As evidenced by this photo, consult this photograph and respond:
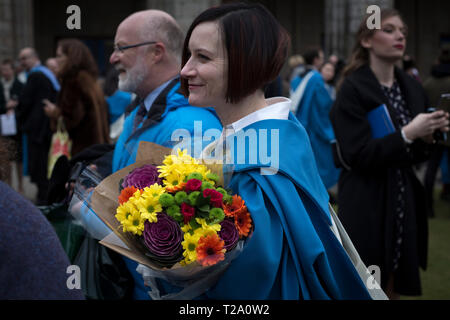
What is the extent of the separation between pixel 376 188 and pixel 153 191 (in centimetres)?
212

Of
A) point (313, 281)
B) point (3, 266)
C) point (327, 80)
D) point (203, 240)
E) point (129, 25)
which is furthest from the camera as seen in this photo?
point (327, 80)

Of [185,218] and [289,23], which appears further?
[289,23]

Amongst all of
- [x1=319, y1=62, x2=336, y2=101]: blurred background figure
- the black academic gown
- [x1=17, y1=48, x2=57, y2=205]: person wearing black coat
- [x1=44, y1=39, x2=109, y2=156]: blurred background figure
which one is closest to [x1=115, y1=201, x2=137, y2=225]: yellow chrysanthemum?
the black academic gown

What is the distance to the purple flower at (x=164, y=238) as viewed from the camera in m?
1.58

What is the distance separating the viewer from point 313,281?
1.67 metres

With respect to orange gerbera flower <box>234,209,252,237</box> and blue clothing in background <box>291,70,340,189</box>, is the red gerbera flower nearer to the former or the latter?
orange gerbera flower <box>234,209,252,237</box>

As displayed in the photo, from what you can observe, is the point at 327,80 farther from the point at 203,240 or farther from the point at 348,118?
the point at 203,240

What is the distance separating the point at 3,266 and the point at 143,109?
1641 mm

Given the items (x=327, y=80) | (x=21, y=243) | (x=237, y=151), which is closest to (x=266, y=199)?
(x=237, y=151)

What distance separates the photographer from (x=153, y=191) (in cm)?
166

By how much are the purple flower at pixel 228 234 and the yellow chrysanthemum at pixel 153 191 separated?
0.67 ft

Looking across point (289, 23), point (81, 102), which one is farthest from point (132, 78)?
point (289, 23)

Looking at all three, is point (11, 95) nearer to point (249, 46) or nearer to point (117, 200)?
point (117, 200)

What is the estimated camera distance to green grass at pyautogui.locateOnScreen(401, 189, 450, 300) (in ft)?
15.3
